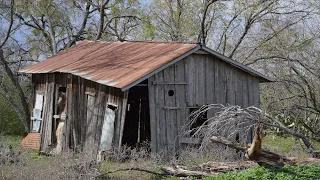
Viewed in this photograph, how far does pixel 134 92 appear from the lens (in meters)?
17.6

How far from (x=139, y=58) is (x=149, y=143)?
3058mm

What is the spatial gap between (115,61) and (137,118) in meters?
2.86

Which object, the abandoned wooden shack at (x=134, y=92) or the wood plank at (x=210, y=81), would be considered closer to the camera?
the abandoned wooden shack at (x=134, y=92)

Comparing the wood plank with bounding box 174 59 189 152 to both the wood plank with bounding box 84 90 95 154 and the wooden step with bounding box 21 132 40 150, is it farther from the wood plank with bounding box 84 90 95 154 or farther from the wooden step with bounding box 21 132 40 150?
the wooden step with bounding box 21 132 40 150

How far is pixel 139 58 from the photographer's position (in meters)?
15.3

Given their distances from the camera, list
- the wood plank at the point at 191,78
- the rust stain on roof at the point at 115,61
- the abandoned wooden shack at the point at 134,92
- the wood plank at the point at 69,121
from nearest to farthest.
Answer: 1. the rust stain on roof at the point at 115,61
2. the abandoned wooden shack at the point at 134,92
3. the wood plank at the point at 191,78
4. the wood plank at the point at 69,121

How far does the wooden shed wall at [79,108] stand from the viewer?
556 inches

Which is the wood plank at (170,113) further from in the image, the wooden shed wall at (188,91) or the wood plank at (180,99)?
the wood plank at (180,99)

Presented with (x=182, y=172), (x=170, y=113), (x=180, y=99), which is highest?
(x=180, y=99)

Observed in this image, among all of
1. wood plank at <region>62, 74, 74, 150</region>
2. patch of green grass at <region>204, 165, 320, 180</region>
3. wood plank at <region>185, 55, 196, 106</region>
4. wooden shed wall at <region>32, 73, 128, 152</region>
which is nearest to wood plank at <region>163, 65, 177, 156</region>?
wood plank at <region>185, 55, 196, 106</region>

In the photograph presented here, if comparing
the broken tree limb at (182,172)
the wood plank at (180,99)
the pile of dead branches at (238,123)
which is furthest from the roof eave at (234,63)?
the broken tree limb at (182,172)

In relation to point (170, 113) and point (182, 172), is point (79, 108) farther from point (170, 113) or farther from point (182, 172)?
point (182, 172)

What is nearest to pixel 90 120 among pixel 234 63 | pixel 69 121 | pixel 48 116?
pixel 69 121

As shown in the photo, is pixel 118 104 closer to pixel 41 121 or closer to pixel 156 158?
pixel 156 158
